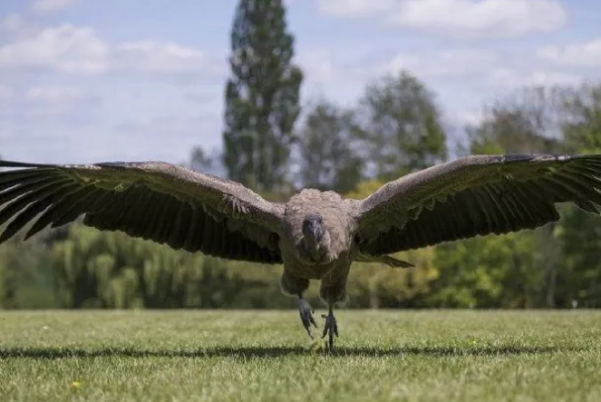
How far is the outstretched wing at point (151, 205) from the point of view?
1071 cm

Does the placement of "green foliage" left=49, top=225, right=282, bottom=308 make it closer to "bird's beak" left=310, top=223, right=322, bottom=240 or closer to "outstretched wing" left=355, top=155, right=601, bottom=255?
"outstretched wing" left=355, top=155, right=601, bottom=255

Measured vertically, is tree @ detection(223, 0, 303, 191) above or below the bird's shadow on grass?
above

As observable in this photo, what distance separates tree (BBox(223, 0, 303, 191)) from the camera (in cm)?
6488

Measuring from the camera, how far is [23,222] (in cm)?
1112

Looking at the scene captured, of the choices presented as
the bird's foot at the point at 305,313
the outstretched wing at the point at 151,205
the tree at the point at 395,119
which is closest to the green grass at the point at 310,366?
the bird's foot at the point at 305,313

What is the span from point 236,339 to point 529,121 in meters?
40.4

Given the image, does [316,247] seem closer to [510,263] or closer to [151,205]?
[151,205]

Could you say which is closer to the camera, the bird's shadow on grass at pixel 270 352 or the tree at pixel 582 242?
the bird's shadow on grass at pixel 270 352

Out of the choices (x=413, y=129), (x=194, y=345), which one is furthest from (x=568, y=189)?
(x=413, y=129)

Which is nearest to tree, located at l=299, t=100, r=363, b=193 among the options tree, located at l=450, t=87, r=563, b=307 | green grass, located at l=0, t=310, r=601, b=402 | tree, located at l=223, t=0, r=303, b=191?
tree, located at l=223, t=0, r=303, b=191

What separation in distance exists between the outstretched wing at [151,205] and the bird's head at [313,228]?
3.22 feet

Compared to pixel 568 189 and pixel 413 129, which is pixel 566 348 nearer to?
pixel 568 189

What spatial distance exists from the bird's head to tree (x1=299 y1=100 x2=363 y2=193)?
5765cm

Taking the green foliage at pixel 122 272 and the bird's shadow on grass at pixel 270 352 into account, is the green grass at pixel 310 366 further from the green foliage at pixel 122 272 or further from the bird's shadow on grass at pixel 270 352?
the green foliage at pixel 122 272
